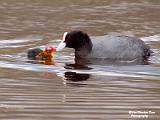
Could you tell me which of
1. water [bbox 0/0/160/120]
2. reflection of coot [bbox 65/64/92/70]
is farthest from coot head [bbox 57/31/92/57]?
reflection of coot [bbox 65/64/92/70]

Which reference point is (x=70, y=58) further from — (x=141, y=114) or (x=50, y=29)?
Result: (x=141, y=114)

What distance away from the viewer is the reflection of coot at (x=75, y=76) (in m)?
8.98

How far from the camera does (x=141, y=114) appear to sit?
629 cm

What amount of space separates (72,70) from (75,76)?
724 millimetres

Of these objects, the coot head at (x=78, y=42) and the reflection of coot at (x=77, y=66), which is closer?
the reflection of coot at (x=77, y=66)

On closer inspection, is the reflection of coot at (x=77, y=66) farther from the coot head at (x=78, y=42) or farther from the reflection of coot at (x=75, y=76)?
the coot head at (x=78, y=42)

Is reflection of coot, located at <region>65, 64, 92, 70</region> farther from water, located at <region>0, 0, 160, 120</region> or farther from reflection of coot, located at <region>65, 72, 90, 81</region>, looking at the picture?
reflection of coot, located at <region>65, 72, 90, 81</region>

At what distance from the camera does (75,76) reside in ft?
30.8

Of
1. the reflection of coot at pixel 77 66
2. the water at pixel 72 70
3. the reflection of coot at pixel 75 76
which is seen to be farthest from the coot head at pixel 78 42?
the reflection of coot at pixel 75 76

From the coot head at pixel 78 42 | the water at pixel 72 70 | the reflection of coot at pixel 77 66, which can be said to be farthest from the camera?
the coot head at pixel 78 42

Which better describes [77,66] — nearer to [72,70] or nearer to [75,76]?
[72,70]

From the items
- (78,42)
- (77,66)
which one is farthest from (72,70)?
(78,42)

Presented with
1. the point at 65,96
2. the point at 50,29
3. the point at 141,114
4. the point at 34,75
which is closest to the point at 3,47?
the point at 50,29

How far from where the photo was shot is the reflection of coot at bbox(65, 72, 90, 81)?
8984 millimetres
